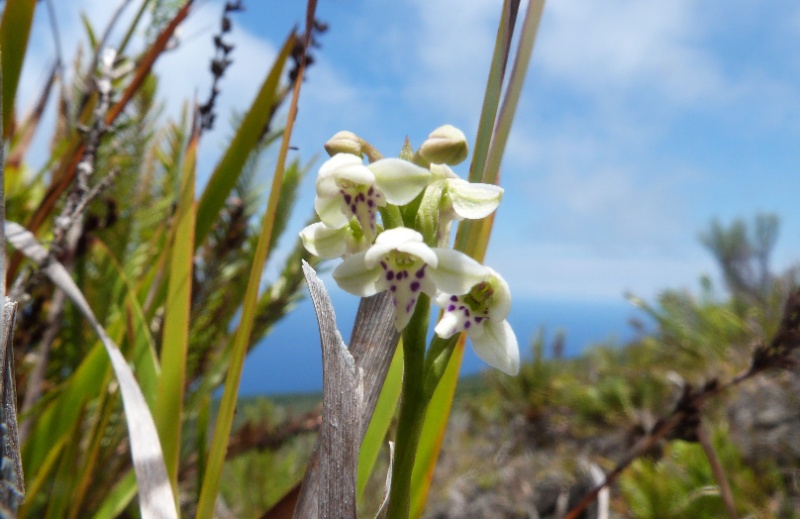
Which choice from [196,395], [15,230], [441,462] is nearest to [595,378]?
[441,462]

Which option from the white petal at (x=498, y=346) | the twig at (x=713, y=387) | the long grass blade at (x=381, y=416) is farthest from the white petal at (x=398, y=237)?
the twig at (x=713, y=387)

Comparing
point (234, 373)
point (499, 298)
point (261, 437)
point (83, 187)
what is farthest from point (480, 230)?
point (261, 437)

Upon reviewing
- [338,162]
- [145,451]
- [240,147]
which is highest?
[240,147]

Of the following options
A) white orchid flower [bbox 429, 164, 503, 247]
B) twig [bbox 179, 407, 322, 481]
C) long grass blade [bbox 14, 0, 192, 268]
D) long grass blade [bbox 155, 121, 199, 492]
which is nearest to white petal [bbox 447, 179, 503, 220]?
white orchid flower [bbox 429, 164, 503, 247]

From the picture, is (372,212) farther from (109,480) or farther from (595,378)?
(595,378)

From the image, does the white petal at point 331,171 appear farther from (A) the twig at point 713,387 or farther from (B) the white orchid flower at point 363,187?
(A) the twig at point 713,387

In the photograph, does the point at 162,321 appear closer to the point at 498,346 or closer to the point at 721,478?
the point at 498,346

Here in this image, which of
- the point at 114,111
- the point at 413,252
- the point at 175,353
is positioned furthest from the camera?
the point at 114,111
